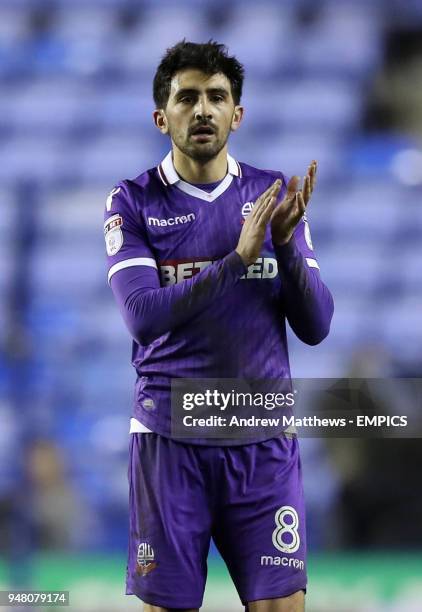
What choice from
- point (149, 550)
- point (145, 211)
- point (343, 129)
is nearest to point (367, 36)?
point (343, 129)

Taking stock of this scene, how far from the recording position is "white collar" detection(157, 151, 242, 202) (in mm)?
2078

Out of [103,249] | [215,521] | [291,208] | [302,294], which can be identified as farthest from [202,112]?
[103,249]

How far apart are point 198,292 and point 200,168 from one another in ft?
1.04

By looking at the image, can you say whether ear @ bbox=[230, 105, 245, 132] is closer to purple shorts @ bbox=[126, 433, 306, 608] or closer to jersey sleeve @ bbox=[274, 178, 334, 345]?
jersey sleeve @ bbox=[274, 178, 334, 345]

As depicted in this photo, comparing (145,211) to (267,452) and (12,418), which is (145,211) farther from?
(12,418)

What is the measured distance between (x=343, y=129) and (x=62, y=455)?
2.22 metres

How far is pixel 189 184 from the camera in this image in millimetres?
2090

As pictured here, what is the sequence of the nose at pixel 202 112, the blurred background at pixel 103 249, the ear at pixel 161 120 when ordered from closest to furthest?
the nose at pixel 202 112, the ear at pixel 161 120, the blurred background at pixel 103 249

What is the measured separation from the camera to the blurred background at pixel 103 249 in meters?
3.60

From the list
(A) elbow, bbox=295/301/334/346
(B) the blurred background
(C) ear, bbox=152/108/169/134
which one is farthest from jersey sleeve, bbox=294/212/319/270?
(B) the blurred background

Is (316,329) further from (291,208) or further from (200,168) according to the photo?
(200,168)

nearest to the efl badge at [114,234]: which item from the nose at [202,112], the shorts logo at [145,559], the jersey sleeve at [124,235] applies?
the jersey sleeve at [124,235]

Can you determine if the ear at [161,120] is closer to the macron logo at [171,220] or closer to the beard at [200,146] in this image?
the beard at [200,146]

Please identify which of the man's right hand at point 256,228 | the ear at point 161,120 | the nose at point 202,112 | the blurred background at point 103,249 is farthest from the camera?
the blurred background at point 103,249
